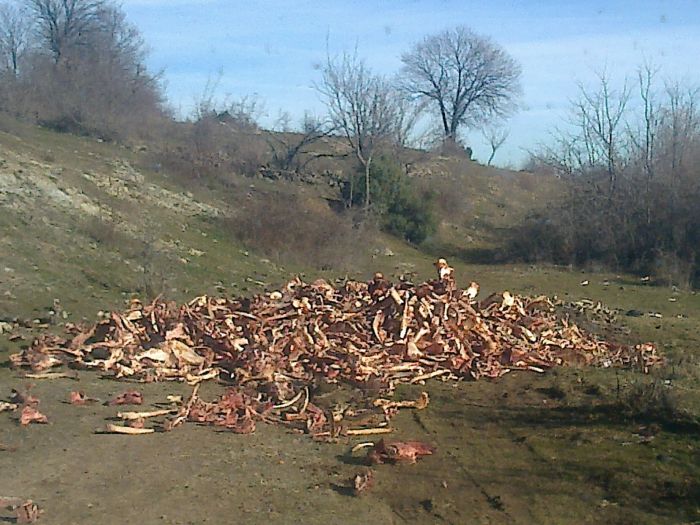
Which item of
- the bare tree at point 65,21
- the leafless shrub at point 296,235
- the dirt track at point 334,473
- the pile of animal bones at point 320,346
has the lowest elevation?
the dirt track at point 334,473

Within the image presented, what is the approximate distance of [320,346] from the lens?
10.1m

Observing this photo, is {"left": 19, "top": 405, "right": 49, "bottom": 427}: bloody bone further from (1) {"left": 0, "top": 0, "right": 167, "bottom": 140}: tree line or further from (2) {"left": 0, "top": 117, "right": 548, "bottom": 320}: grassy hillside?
(1) {"left": 0, "top": 0, "right": 167, "bottom": 140}: tree line

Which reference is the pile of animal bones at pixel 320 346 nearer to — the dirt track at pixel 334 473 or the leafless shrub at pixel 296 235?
the dirt track at pixel 334 473

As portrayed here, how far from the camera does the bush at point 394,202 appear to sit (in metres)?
34.1

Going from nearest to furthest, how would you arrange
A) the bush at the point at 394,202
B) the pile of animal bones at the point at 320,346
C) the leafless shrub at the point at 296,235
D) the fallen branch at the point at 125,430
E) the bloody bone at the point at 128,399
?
the fallen branch at the point at 125,430 < the bloody bone at the point at 128,399 < the pile of animal bones at the point at 320,346 < the leafless shrub at the point at 296,235 < the bush at the point at 394,202

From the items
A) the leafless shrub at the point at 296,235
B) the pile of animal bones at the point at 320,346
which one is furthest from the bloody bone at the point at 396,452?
the leafless shrub at the point at 296,235

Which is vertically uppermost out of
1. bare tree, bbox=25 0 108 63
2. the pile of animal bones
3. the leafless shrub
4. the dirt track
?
bare tree, bbox=25 0 108 63

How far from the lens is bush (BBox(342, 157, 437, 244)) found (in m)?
34.1

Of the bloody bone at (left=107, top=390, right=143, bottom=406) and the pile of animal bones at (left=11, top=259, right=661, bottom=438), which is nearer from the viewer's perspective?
the bloody bone at (left=107, top=390, right=143, bottom=406)

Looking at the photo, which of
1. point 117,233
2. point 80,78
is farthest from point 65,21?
point 117,233

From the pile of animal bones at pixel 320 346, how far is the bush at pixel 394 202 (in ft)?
72.3

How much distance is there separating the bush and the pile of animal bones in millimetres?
22026

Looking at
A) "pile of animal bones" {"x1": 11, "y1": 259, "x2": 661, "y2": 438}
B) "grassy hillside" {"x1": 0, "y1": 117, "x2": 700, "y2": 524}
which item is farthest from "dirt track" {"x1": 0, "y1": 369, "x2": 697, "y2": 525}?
"pile of animal bones" {"x1": 11, "y1": 259, "x2": 661, "y2": 438}

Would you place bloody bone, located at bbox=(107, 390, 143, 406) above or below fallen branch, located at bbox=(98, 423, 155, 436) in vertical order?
above
